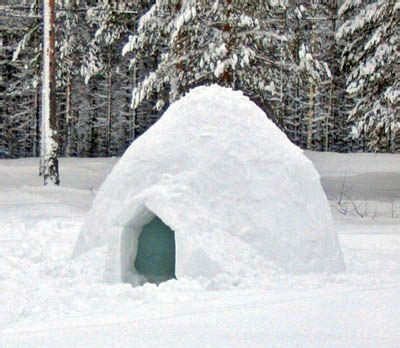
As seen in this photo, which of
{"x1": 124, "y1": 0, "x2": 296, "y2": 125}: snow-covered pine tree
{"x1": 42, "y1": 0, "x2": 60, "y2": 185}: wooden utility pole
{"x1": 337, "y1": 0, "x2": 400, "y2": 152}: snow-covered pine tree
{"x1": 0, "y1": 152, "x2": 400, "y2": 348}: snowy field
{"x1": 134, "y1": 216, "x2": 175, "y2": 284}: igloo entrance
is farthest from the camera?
{"x1": 42, "y1": 0, "x2": 60, "y2": 185}: wooden utility pole

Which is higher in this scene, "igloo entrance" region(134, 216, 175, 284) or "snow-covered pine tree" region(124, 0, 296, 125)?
"snow-covered pine tree" region(124, 0, 296, 125)

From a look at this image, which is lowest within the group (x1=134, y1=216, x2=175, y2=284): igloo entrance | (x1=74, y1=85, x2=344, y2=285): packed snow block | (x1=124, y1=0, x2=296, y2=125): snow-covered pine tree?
(x1=134, y1=216, x2=175, y2=284): igloo entrance

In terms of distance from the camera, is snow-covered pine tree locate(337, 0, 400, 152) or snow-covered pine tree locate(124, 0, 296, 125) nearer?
snow-covered pine tree locate(124, 0, 296, 125)

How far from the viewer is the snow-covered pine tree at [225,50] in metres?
12.5

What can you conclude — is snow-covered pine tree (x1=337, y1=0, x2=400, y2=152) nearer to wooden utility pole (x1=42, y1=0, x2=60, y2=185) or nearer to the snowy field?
the snowy field

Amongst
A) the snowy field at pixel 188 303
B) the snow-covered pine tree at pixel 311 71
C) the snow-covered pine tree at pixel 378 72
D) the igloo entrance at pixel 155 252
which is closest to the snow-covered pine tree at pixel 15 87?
the snow-covered pine tree at pixel 311 71

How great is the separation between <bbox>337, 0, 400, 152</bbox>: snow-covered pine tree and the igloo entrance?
280 inches

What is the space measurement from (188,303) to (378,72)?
967 cm

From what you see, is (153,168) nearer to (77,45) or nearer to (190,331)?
(190,331)

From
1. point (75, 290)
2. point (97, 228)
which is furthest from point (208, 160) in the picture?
point (75, 290)

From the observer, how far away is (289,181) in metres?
6.42

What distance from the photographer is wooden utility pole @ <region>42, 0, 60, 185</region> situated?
13.8 m

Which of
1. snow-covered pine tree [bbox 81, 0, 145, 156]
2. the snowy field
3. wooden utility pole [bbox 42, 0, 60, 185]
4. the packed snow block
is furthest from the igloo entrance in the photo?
snow-covered pine tree [bbox 81, 0, 145, 156]

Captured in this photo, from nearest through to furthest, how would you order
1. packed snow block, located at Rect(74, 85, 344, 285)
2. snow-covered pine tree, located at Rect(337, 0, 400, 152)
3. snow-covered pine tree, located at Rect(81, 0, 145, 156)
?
packed snow block, located at Rect(74, 85, 344, 285) → snow-covered pine tree, located at Rect(337, 0, 400, 152) → snow-covered pine tree, located at Rect(81, 0, 145, 156)
